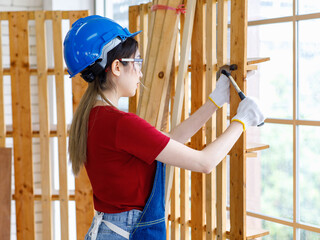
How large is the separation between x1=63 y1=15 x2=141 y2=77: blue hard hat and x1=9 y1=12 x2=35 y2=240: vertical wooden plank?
175 centimetres

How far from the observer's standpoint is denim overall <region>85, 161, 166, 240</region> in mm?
1885

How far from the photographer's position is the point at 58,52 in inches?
137

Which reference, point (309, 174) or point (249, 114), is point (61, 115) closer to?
point (309, 174)

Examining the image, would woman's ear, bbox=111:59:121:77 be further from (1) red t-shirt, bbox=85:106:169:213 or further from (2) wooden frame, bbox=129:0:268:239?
(2) wooden frame, bbox=129:0:268:239

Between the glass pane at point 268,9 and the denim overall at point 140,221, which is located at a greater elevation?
the glass pane at point 268,9

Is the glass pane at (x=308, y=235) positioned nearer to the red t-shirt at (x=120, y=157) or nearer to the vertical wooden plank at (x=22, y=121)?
the red t-shirt at (x=120, y=157)

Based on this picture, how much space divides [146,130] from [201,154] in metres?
0.24

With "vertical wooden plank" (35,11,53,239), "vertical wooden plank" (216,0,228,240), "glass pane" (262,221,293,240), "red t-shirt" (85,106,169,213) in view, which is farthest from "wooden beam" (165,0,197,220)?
"vertical wooden plank" (35,11,53,239)

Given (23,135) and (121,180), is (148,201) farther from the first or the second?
(23,135)

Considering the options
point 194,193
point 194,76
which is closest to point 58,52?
point 194,76

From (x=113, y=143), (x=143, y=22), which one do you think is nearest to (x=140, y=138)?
(x=113, y=143)

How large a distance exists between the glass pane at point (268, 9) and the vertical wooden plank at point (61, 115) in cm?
142

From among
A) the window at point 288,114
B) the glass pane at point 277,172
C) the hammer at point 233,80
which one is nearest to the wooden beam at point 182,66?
the hammer at point 233,80

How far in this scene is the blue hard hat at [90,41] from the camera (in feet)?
6.02
